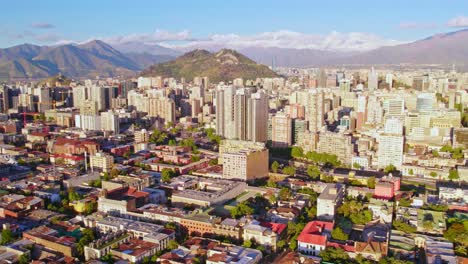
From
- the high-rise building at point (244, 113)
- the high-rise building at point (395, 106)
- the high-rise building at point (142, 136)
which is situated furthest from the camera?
the high-rise building at point (395, 106)

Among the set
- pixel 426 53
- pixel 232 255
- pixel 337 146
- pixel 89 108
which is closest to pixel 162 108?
pixel 89 108

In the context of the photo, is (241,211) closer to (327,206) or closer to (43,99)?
(327,206)

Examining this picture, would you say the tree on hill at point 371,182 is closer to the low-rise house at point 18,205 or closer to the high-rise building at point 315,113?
the high-rise building at point 315,113

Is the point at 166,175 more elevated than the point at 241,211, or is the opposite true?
the point at 166,175

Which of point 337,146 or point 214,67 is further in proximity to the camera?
point 214,67

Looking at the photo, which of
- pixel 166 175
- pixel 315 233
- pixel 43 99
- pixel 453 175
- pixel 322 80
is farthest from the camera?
pixel 322 80

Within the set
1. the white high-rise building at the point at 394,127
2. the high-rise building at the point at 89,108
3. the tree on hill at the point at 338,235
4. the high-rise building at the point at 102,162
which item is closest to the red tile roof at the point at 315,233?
the tree on hill at the point at 338,235
